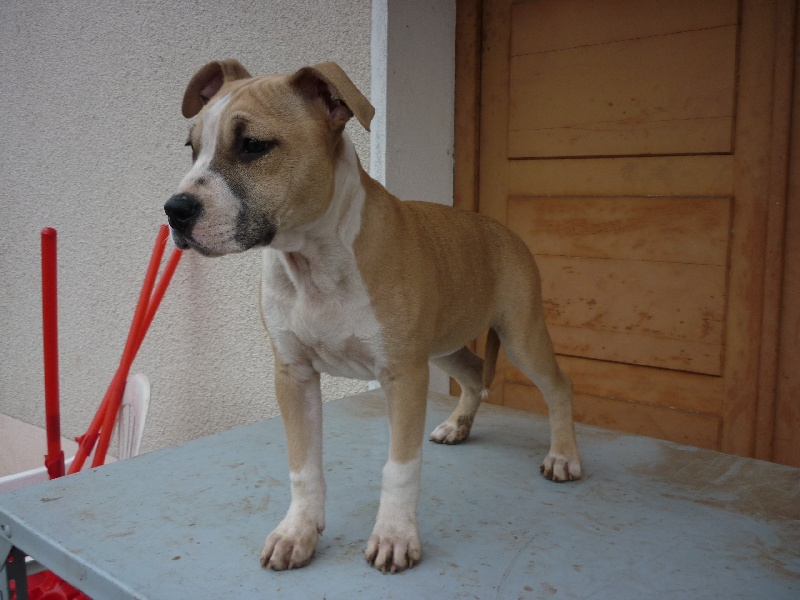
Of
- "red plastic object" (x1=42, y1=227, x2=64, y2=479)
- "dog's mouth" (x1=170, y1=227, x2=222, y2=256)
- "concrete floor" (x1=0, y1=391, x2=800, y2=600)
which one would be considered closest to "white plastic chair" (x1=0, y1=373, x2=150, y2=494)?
"red plastic object" (x1=42, y1=227, x2=64, y2=479)

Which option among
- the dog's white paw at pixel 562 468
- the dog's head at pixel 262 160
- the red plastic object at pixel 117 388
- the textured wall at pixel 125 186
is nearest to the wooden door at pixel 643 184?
the textured wall at pixel 125 186

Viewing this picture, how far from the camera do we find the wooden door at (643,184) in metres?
2.26

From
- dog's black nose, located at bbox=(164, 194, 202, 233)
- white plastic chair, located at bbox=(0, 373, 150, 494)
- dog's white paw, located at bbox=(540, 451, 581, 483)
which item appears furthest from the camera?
white plastic chair, located at bbox=(0, 373, 150, 494)

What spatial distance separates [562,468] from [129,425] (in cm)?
171

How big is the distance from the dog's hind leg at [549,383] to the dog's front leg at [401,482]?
1.71 feet

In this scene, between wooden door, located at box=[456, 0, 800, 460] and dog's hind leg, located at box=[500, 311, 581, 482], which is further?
wooden door, located at box=[456, 0, 800, 460]

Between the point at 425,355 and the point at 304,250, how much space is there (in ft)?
1.05

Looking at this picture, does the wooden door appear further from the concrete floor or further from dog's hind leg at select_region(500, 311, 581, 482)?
dog's hind leg at select_region(500, 311, 581, 482)

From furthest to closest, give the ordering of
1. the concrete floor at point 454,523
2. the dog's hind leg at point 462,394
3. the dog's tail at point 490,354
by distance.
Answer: the dog's hind leg at point 462,394, the dog's tail at point 490,354, the concrete floor at point 454,523

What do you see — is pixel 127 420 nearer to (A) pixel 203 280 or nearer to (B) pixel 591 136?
(A) pixel 203 280

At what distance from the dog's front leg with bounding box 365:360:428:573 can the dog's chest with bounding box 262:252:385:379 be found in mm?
70

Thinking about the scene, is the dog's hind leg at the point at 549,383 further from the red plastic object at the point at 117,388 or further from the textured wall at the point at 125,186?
the red plastic object at the point at 117,388

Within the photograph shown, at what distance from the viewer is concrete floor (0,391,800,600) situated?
1.31 meters

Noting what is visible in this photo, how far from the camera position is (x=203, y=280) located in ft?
10.7
